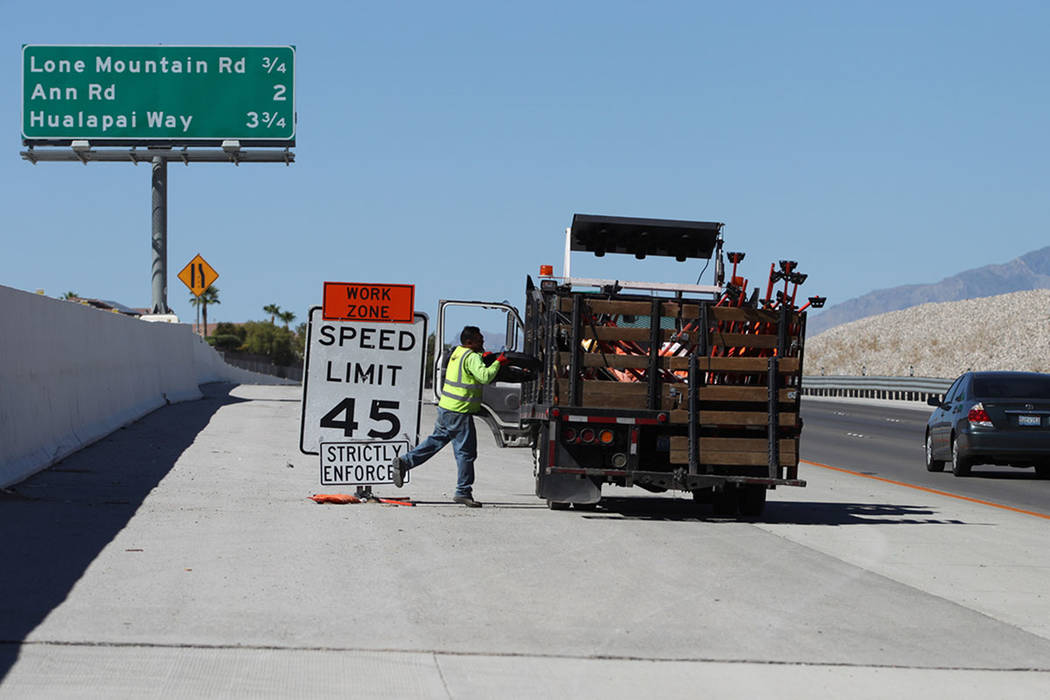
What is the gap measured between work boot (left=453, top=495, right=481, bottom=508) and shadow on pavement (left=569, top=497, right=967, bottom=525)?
1.06m

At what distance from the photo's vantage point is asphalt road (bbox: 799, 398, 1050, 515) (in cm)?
1984

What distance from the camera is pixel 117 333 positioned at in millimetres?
23062

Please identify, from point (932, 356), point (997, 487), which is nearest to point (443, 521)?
point (997, 487)

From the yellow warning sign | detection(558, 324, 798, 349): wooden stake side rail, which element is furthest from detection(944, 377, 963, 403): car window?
the yellow warning sign

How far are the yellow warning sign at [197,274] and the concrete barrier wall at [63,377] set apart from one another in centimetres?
774

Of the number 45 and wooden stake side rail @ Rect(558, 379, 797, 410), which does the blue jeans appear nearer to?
the number 45

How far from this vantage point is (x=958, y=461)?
2214 cm

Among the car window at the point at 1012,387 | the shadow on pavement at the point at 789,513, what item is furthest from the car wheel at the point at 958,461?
the shadow on pavement at the point at 789,513

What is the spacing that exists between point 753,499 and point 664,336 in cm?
203

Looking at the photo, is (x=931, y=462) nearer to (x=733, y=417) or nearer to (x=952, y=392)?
(x=952, y=392)

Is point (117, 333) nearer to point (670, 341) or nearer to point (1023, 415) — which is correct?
point (670, 341)

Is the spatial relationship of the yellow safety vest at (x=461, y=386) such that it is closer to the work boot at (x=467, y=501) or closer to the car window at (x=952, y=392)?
the work boot at (x=467, y=501)

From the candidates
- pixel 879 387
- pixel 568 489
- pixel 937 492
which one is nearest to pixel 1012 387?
pixel 937 492

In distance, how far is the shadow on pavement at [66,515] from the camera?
8383mm
